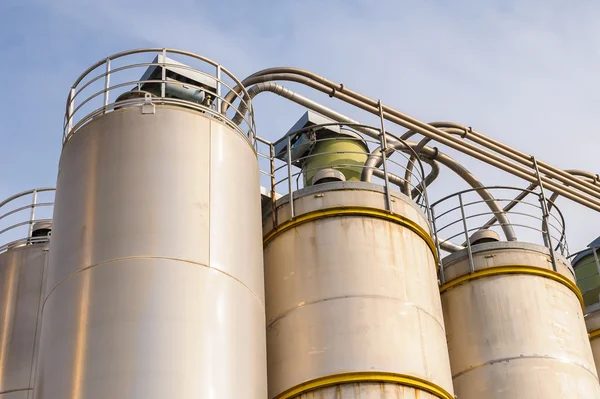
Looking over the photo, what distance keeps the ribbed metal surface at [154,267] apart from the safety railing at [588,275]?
1228cm

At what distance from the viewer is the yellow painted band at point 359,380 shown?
1541cm

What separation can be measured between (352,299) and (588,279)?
12.1m

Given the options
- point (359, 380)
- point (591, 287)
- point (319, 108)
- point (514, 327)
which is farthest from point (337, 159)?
point (591, 287)

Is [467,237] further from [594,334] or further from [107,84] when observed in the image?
[107,84]

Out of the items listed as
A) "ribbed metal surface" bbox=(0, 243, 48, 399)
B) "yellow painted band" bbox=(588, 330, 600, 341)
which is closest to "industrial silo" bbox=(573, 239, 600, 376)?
"yellow painted band" bbox=(588, 330, 600, 341)

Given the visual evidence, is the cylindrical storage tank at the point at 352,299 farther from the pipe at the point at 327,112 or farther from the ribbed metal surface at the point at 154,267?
the pipe at the point at 327,112

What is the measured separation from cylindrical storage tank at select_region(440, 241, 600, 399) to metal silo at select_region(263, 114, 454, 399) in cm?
152

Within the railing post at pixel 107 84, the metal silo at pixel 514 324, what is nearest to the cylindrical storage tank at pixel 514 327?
the metal silo at pixel 514 324

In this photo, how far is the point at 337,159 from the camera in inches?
862

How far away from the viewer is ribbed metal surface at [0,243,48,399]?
17281 mm

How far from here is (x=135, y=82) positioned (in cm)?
1678

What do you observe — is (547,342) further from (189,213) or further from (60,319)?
(60,319)

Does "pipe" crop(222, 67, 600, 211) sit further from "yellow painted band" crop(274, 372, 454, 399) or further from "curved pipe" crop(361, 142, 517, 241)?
"yellow painted band" crop(274, 372, 454, 399)

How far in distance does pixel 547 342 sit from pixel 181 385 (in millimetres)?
8456
